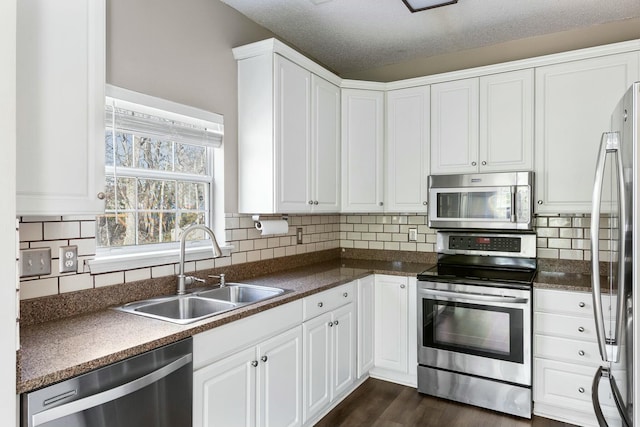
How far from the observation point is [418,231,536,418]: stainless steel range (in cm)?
259

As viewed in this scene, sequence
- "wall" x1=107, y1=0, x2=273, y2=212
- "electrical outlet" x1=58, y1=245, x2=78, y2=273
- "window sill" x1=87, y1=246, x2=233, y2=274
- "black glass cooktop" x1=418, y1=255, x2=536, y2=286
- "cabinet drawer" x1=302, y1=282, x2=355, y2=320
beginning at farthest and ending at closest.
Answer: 1. "black glass cooktop" x1=418, y1=255, x2=536, y2=286
2. "cabinet drawer" x1=302, y1=282, x2=355, y2=320
3. "wall" x1=107, y1=0, x2=273, y2=212
4. "window sill" x1=87, y1=246, x2=233, y2=274
5. "electrical outlet" x1=58, y1=245, x2=78, y2=273

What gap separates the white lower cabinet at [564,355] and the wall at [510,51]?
1878mm

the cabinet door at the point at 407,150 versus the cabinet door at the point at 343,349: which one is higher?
the cabinet door at the point at 407,150

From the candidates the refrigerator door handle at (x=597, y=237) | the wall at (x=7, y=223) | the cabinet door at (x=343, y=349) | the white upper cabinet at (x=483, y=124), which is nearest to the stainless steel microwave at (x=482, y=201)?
the white upper cabinet at (x=483, y=124)

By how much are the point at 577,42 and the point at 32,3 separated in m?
3.39

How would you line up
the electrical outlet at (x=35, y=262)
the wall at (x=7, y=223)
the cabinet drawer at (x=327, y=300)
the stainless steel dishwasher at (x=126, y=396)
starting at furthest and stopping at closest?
the cabinet drawer at (x=327, y=300) → the electrical outlet at (x=35, y=262) → the stainless steel dishwasher at (x=126, y=396) → the wall at (x=7, y=223)

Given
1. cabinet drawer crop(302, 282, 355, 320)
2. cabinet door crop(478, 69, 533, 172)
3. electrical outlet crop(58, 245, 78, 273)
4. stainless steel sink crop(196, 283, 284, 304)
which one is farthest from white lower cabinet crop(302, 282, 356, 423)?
cabinet door crop(478, 69, 533, 172)

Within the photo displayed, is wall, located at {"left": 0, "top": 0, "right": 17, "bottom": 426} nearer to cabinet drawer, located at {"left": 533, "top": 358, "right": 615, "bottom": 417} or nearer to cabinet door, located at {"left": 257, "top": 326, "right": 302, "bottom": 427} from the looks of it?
cabinet door, located at {"left": 257, "top": 326, "right": 302, "bottom": 427}

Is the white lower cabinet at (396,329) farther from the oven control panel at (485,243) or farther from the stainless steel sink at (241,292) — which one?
the stainless steel sink at (241,292)

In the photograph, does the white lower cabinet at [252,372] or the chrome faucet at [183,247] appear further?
the chrome faucet at [183,247]

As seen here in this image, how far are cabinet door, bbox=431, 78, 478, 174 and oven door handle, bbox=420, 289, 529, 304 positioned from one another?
0.95 metres

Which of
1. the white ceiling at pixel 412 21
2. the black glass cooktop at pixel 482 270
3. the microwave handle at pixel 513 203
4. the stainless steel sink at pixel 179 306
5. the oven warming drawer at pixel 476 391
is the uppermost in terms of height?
the white ceiling at pixel 412 21

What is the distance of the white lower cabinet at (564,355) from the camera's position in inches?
97.0

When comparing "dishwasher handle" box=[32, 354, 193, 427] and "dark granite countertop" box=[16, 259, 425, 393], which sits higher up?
"dark granite countertop" box=[16, 259, 425, 393]
